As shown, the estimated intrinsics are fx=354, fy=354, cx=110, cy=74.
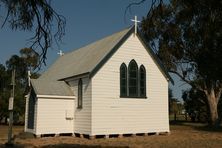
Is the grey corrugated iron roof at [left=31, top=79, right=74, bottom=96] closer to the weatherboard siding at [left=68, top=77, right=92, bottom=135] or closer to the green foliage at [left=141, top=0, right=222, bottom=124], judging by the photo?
the weatherboard siding at [left=68, top=77, right=92, bottom=135]

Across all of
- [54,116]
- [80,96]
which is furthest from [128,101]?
[54,116]

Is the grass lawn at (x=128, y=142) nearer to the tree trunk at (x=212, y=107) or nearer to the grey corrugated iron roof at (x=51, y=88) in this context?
the grey corrugated iron roof at (x=51, y=88)

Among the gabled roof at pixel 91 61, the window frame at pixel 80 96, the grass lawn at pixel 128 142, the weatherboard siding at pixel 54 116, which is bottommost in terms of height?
the grass lawn at pixel 128 142

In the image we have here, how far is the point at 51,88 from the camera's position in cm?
2512

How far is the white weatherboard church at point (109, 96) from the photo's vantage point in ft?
75.8

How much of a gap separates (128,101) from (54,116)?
5120 mm

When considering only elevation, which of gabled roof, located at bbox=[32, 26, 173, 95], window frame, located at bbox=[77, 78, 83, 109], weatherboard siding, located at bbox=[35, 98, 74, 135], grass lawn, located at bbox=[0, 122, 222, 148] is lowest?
grass lawn, located at bbox=[0, 122, 222, 148]

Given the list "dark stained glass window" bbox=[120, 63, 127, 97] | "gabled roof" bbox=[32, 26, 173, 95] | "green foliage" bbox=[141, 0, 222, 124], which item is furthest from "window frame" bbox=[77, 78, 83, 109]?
"green foliage" bbox=[141, 0, 222, 124]

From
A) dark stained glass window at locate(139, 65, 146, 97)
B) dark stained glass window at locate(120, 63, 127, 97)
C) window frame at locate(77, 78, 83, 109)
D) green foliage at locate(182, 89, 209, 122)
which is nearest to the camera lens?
dark stained glass window at locate(120, 63, 127, 97)

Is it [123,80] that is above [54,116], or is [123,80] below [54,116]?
above

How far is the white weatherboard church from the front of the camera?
910 inches

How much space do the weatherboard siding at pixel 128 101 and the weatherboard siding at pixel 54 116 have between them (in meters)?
2.87

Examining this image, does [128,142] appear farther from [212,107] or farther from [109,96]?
[212,107]

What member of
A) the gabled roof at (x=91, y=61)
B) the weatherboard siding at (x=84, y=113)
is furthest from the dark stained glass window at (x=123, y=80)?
the weatherboard siding at (x=84, y=113)
